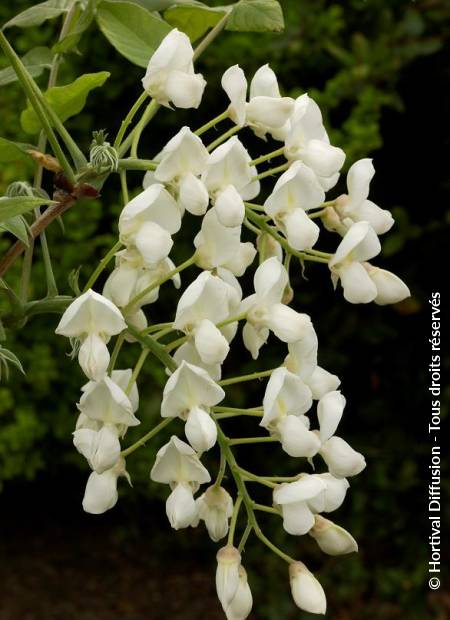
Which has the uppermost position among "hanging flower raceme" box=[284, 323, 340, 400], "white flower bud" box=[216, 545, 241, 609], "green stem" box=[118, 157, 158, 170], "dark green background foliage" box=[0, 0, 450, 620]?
"green stem" box=[118, 157, 158, 170]

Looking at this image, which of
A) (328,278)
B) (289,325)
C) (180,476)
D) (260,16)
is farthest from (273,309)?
(328,278)

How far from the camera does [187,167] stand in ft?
2.04

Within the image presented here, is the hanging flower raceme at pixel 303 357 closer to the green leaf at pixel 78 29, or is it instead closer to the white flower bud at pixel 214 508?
the white flower bud at pixel 214 508

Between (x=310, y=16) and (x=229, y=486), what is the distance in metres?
0.94

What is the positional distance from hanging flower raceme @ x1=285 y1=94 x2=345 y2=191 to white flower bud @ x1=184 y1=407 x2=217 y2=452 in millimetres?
169

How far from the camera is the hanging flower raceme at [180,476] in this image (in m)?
0.66

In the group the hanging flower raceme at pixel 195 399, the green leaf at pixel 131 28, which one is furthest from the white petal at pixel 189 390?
the green leaf at pixel 131 28

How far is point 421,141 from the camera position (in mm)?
2041

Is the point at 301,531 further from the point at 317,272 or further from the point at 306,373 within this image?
the point at 317,272

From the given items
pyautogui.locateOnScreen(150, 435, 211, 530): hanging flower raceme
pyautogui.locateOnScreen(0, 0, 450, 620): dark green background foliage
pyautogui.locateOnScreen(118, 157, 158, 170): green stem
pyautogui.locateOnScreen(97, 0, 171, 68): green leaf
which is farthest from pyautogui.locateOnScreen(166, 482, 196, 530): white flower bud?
pyautogui.locateOnScreen(0, 0, 450, 620): dark green background foliage

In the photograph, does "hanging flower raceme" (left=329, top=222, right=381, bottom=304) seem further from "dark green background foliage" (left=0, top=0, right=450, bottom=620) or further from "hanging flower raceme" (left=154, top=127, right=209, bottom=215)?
"dark green background foliage" (left=0, top=0, right=450, bottom=620)

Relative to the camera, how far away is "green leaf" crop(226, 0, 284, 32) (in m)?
0.77

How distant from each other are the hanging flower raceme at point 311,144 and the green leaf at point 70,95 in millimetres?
128

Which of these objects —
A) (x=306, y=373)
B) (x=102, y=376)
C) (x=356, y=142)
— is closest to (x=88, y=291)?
(x=102, y=376)
